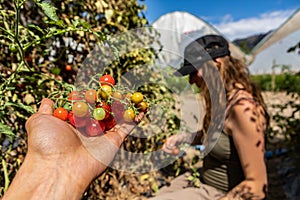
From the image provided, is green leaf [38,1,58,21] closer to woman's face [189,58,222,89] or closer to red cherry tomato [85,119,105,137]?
red cherry tomato [85,119,105,137]

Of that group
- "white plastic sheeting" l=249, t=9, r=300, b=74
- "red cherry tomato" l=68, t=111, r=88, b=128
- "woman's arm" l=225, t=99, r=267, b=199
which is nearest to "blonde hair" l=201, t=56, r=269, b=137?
"woman's arm" l=225, t=99, r=267, b=199

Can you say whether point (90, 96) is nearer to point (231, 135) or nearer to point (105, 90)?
point (105, 90)

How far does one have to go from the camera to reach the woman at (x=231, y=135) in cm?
147

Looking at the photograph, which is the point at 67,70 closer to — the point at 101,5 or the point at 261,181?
the point at 101,5

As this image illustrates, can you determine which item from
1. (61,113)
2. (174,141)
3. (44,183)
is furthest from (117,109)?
(174,141)

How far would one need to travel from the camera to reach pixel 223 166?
167 cm

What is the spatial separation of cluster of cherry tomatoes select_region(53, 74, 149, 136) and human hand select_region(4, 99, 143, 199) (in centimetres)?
4

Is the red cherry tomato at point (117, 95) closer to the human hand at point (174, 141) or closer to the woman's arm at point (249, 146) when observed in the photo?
the woman's arm at point (249, 146)

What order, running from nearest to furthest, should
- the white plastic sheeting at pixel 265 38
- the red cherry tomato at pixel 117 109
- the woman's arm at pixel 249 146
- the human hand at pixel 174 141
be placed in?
1. the red cherry tomato at pixel 117 109
2. the woman's arm at pixel 249 146
3. the human hand at pixel 174 141
4. the white plastic sheeting at pixel 265 38

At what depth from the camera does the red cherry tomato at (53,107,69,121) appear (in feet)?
2.97

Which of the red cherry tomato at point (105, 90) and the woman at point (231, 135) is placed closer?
the red cherry tomato at point (105, 90)

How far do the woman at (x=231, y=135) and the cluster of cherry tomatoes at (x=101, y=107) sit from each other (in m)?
0.71

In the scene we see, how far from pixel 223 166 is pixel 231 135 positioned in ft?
0.66

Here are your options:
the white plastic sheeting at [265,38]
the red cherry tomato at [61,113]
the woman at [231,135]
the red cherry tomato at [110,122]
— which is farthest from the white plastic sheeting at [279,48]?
the red cherry tomato at [61,113]
